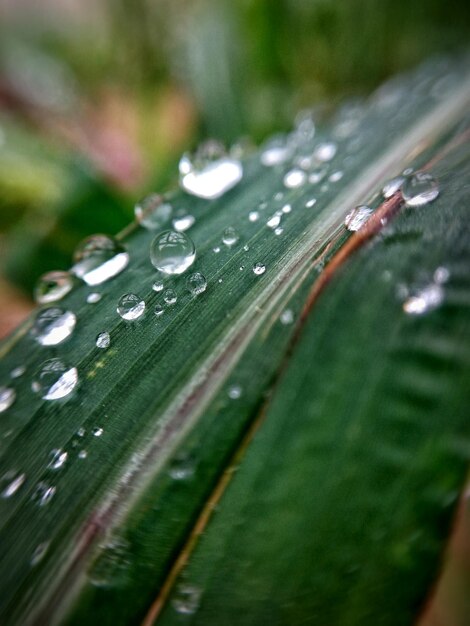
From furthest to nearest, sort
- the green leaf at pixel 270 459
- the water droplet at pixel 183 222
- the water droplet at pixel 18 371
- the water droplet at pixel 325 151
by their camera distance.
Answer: the water droplet at pixel 325 151
the water droplet at pixel 183 222
the water droplet at pixel 18 371
the green leaf at pixel 270 459

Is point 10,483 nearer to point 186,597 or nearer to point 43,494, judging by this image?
point 43,494

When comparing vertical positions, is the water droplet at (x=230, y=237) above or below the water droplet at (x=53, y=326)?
above

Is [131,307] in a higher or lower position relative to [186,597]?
higher

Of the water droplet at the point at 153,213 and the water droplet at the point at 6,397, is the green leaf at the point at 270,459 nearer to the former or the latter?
the water droplet at the point at 6,397

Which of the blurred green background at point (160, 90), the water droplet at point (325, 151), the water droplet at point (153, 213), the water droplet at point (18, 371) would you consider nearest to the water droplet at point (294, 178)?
the water droplet at point (325, 151)

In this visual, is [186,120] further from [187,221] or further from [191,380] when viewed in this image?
[191,380]

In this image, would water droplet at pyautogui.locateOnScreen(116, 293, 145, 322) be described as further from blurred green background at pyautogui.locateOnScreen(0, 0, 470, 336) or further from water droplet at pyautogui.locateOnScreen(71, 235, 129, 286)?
blurred green background at pyautogui.locateOnScreen(0, 0, 470, 336)

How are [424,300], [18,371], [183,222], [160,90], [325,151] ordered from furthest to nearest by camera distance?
[160,90] < [325,151] < [183,222] < [18,371] < [424,300]

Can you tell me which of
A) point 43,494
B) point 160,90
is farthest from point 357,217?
point 160,90

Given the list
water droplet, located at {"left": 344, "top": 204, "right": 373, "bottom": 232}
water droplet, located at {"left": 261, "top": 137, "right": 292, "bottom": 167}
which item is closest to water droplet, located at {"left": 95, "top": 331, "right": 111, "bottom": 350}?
water droplet, located at {"left": 344, "top": 204, "right": 373, "bottom": 232}
